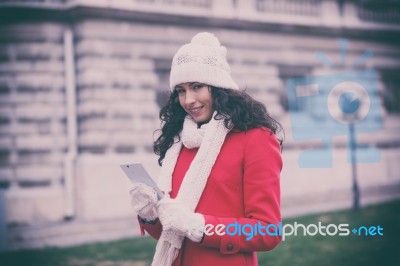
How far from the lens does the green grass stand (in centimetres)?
565

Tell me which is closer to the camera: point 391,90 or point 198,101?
point 198,101

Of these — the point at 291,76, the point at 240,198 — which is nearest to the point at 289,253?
the point at 240,198

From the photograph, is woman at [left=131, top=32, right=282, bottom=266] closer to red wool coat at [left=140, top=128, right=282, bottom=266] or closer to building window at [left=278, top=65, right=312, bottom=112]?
red wool coat at [left=140, top=128, right=282, bottom=266]

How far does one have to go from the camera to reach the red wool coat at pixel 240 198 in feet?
5.96

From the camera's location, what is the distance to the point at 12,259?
6.41m

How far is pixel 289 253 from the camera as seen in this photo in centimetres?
607

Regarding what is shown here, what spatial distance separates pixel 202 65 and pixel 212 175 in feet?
1.64

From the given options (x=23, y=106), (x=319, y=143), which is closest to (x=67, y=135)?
(x=23, y=106)

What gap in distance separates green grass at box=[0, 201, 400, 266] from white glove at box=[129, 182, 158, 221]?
391 cm

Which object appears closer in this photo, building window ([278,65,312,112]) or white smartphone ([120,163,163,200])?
white smartphone ([120,163,163,200])
